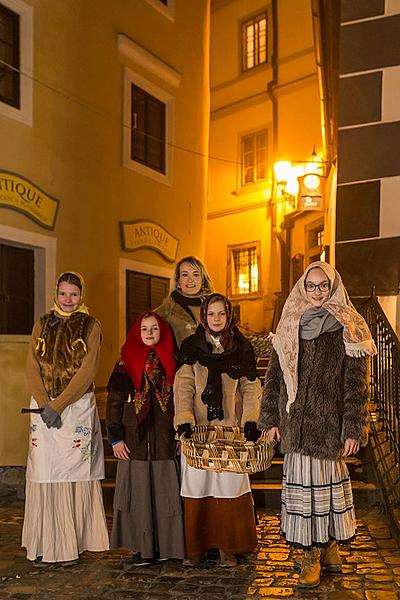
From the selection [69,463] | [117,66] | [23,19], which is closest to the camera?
[69,463]

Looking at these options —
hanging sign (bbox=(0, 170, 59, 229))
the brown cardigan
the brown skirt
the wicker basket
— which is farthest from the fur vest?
hanging sign (bbox=(0, 170, 59, 229))

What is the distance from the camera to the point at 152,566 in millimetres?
4410

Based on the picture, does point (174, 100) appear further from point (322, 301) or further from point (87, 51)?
point (322, 301)

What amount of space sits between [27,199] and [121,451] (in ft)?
15.3

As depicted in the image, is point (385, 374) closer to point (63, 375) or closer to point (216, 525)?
point (216, 525)

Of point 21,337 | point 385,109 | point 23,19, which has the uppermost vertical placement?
point 23,19

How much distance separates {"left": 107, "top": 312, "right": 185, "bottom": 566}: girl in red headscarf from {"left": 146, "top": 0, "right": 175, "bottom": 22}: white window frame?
317 inches

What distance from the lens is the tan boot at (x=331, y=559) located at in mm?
4285

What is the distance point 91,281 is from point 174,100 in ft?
12.8

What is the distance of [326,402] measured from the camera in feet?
13.3

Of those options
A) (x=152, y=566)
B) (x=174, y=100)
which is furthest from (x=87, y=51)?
(x=152, y=566)

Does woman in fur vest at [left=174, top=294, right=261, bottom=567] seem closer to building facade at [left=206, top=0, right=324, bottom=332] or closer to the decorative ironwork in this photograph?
the decorative ironwork

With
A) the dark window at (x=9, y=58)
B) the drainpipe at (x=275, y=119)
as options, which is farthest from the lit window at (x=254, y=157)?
the dark window at (x=9, y=58)

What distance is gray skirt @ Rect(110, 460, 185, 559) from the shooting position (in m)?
4.37
